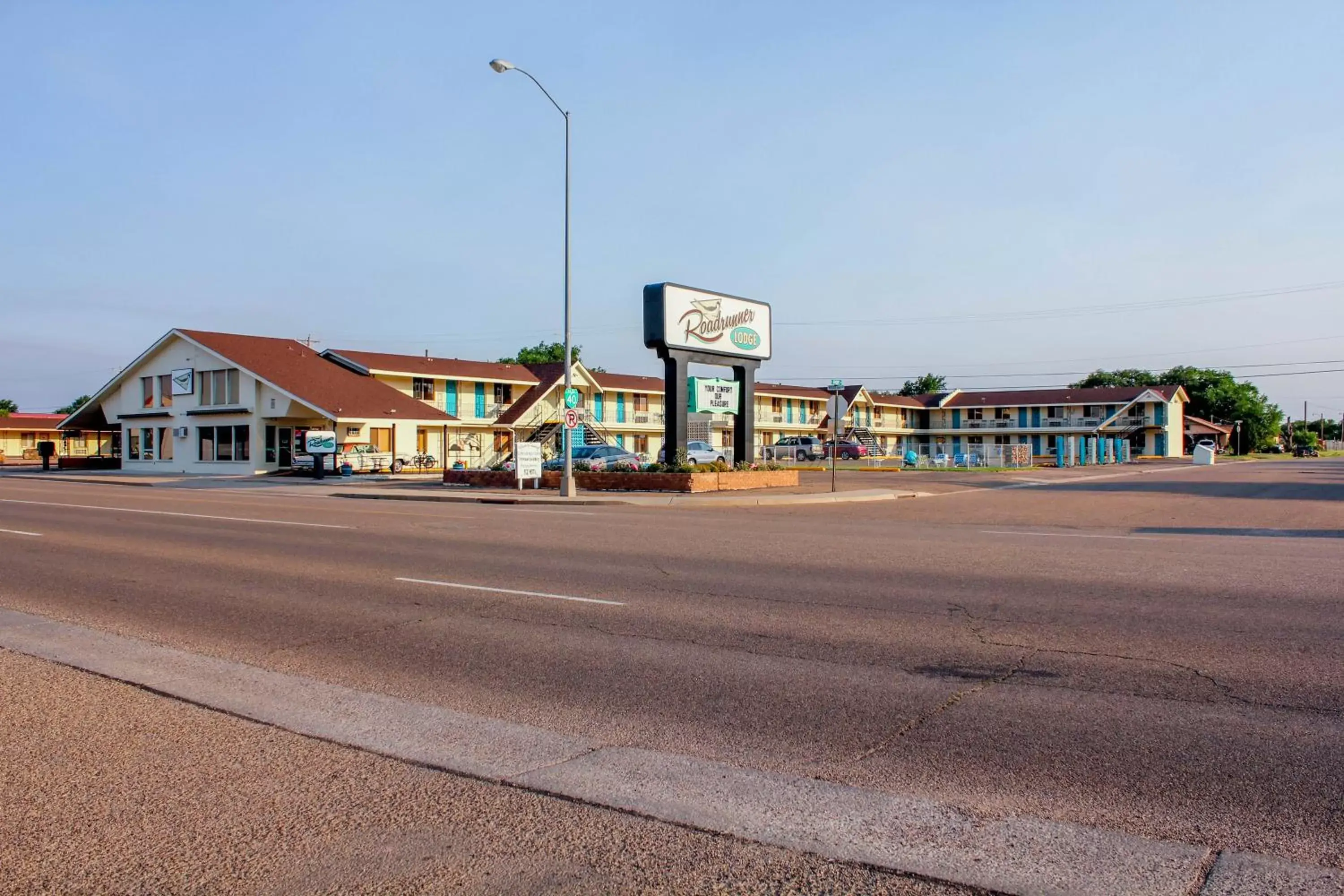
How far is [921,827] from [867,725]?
1396 mm

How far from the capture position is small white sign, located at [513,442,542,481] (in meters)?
30.7

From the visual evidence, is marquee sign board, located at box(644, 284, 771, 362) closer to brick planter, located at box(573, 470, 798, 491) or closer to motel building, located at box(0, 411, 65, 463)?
brick planter, located at box(573, 470, 798, 491)

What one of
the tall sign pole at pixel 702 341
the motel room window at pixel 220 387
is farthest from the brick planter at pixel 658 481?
the motel room window at pixel 220 387

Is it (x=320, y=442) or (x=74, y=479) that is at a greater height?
(x=320, y=442)

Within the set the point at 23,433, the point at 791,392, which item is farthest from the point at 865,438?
the point at 23,433

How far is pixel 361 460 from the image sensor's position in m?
46.0

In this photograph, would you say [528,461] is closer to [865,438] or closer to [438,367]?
[438,367]

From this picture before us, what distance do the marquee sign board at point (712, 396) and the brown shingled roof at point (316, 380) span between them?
18.8 m

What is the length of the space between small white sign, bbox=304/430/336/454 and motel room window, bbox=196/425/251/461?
6856 millimetres

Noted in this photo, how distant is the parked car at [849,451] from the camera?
70.9m

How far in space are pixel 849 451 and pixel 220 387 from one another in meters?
42.4

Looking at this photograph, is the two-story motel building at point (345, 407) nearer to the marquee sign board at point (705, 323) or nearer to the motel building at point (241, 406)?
the motel building at point (241, 406)

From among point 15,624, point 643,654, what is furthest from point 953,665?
point 15,624

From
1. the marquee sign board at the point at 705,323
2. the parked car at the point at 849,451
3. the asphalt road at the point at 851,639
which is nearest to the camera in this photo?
the asphalt road at the point at 851,639
